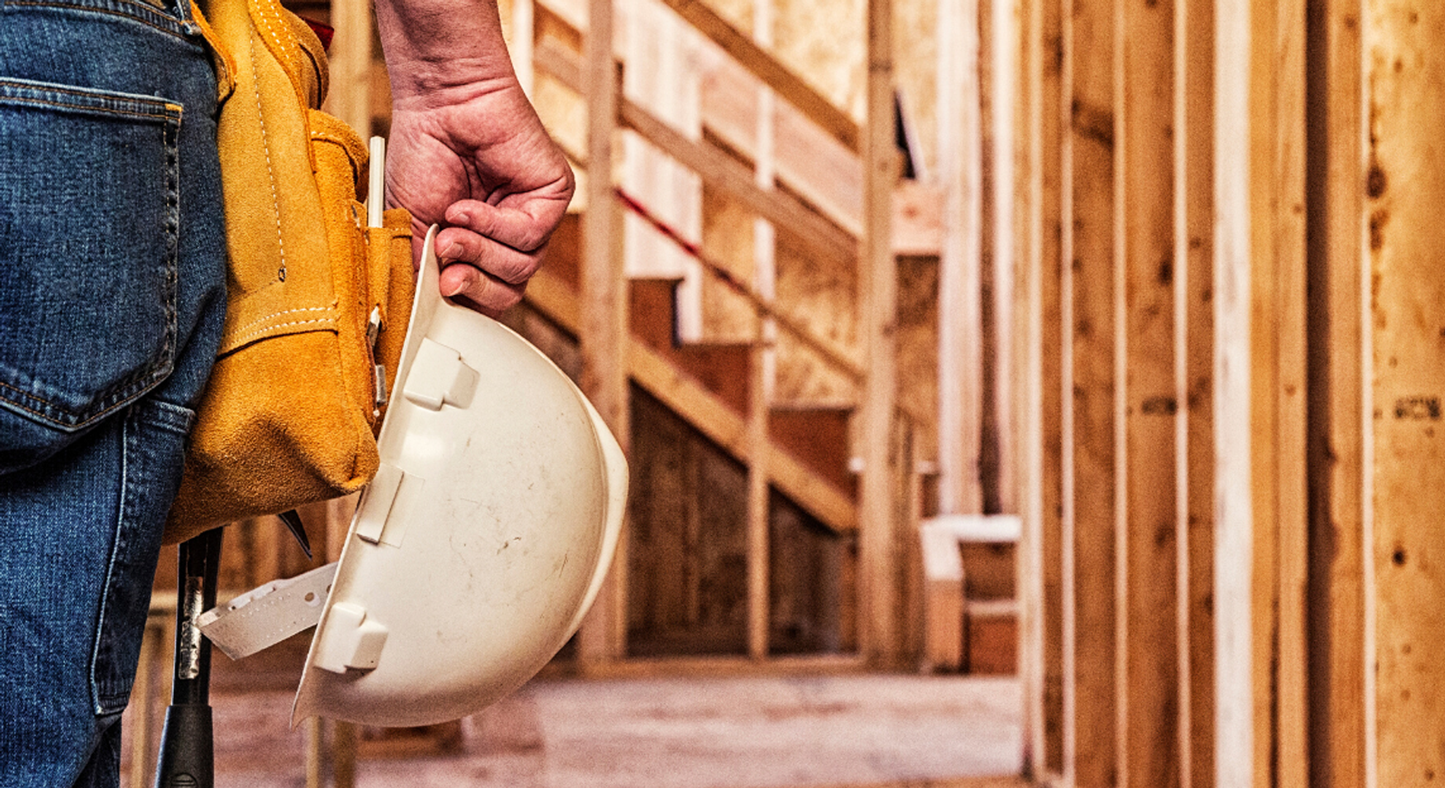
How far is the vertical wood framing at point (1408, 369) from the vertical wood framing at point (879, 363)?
2527 millimetres

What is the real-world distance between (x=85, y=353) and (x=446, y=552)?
29 cm

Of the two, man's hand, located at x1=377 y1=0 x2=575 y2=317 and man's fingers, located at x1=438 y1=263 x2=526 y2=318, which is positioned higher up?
man's hand, located at x1=377 y1=0 x2=575 y2=317

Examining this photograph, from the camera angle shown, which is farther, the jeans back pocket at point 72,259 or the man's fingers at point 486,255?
the man's fingers at point 486,255

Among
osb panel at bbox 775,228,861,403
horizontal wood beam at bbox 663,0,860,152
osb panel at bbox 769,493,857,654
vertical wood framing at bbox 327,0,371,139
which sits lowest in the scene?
osb panel at bbox 769,493,857,654

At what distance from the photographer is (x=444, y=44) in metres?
1.00

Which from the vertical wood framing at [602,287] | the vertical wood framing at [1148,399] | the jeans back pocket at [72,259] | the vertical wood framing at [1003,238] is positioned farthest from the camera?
the vertical wood framing at [1003,238]

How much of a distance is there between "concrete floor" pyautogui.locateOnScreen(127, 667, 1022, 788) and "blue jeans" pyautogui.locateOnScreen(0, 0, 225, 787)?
212 centimetres

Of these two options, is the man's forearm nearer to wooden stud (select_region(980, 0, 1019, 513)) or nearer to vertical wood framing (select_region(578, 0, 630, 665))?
vertical wood framing (select_region(578, 0, 630, 665))

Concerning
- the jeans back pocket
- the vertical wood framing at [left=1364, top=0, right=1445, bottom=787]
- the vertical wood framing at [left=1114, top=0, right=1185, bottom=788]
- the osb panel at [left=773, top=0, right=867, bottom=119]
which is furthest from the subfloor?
the osb panel at [left=773, top=0, right=867, bottom=119]

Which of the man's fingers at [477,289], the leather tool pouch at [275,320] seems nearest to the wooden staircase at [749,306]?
the man's fingers at [477,289]

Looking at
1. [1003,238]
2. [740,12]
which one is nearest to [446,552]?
[1003,238]

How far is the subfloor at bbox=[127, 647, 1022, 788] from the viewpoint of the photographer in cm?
282

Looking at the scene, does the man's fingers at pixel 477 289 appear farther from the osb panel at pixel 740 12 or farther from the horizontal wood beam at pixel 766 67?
the osb panel at pixel 740 12

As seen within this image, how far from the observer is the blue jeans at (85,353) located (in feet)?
2.26
